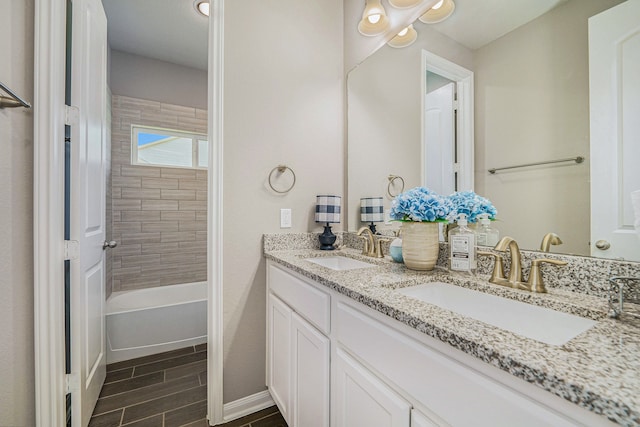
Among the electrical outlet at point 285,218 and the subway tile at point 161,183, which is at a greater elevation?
the subway tile at point 161,183

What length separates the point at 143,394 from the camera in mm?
1727

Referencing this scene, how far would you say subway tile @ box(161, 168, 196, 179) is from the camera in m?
3.03

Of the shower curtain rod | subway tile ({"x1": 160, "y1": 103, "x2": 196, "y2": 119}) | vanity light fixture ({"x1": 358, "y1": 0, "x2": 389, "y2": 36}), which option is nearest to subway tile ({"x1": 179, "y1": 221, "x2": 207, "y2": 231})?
subway tile ({"x1": 160, "y1": 103, "x2": 196, "y2": 119})

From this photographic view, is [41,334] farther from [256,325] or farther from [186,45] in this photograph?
[186,45]

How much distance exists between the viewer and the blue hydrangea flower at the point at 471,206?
1.06m

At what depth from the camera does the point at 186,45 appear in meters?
2.78

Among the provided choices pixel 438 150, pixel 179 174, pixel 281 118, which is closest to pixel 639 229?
pixel 438 150

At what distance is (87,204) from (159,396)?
1.24m

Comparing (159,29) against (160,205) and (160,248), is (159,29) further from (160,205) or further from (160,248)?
(160,248)

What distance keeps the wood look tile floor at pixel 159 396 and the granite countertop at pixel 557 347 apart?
1.26 metres

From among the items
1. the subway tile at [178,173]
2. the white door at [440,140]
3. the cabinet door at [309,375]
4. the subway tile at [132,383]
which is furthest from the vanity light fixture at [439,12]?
the subway tile at [178,173]

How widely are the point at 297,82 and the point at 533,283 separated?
161 cm

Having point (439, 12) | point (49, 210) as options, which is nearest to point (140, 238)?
point (49, 210)

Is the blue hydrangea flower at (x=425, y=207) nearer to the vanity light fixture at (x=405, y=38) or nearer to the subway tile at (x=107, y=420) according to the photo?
the vanity light fixture at (x=405, y=38)
